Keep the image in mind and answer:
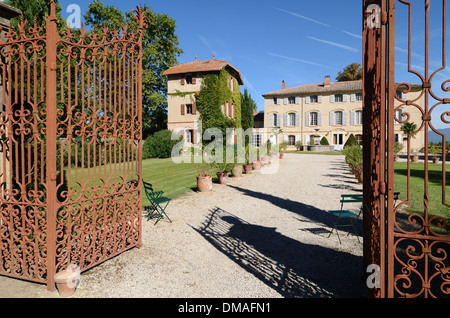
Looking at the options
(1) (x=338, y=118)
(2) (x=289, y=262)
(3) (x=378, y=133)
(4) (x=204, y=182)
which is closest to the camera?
(3) (x=378, y=133)

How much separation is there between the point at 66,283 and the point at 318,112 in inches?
1482

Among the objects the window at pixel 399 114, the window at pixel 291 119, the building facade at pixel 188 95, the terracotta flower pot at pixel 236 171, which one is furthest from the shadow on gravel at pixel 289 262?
the window at pixel 291 119

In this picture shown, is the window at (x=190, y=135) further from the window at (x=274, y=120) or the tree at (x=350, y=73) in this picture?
the tree at (x=350, y=73)

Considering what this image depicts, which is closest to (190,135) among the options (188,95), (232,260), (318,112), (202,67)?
(188,95)

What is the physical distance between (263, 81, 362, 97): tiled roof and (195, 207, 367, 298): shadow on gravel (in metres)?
34.3

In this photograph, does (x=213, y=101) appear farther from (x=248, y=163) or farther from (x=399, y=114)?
(x=399, y=114)

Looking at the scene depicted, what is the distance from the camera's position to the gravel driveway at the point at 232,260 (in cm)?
313

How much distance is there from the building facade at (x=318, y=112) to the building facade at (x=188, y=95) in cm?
1374

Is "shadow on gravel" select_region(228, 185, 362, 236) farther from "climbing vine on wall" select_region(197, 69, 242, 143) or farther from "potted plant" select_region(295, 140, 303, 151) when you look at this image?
"potted plant" select_region(295, 140, 303, 151)

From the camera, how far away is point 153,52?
24891mm

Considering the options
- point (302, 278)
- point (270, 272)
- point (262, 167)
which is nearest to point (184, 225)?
point (270, 272)
